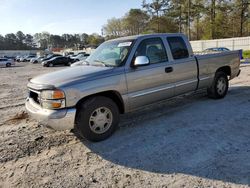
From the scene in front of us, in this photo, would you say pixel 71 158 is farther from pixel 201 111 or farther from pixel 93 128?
pixel 201 111

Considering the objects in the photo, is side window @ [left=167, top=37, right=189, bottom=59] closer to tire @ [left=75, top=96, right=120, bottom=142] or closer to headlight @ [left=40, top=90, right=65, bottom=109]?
tire @ [left=75, top=96, right=120, bottom=142]

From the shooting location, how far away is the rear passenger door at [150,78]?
4.59 metres

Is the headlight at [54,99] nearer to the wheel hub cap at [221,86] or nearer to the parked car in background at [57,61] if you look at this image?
the wheel hub cap at [221,86]

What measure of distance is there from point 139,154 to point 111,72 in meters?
1.53

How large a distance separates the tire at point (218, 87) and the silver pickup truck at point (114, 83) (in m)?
0.57

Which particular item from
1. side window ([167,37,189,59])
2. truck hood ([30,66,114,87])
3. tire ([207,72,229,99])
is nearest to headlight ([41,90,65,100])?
truck hood ([30,66,114,87])

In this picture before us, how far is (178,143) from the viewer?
159 inches

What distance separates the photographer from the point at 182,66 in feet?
17.9

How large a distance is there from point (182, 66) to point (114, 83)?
1949mm

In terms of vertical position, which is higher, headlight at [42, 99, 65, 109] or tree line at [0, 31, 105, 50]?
tree line at [0, 31, 105, 50]

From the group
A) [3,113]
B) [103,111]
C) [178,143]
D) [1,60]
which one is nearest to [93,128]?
[103,111]

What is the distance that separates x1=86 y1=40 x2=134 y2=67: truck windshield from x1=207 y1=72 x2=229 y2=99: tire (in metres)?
2.99

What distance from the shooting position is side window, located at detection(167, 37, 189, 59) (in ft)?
17.6

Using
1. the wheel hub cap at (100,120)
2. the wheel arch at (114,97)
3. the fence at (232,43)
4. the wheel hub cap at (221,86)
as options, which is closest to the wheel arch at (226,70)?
the wheel hub cap at (221,86)
